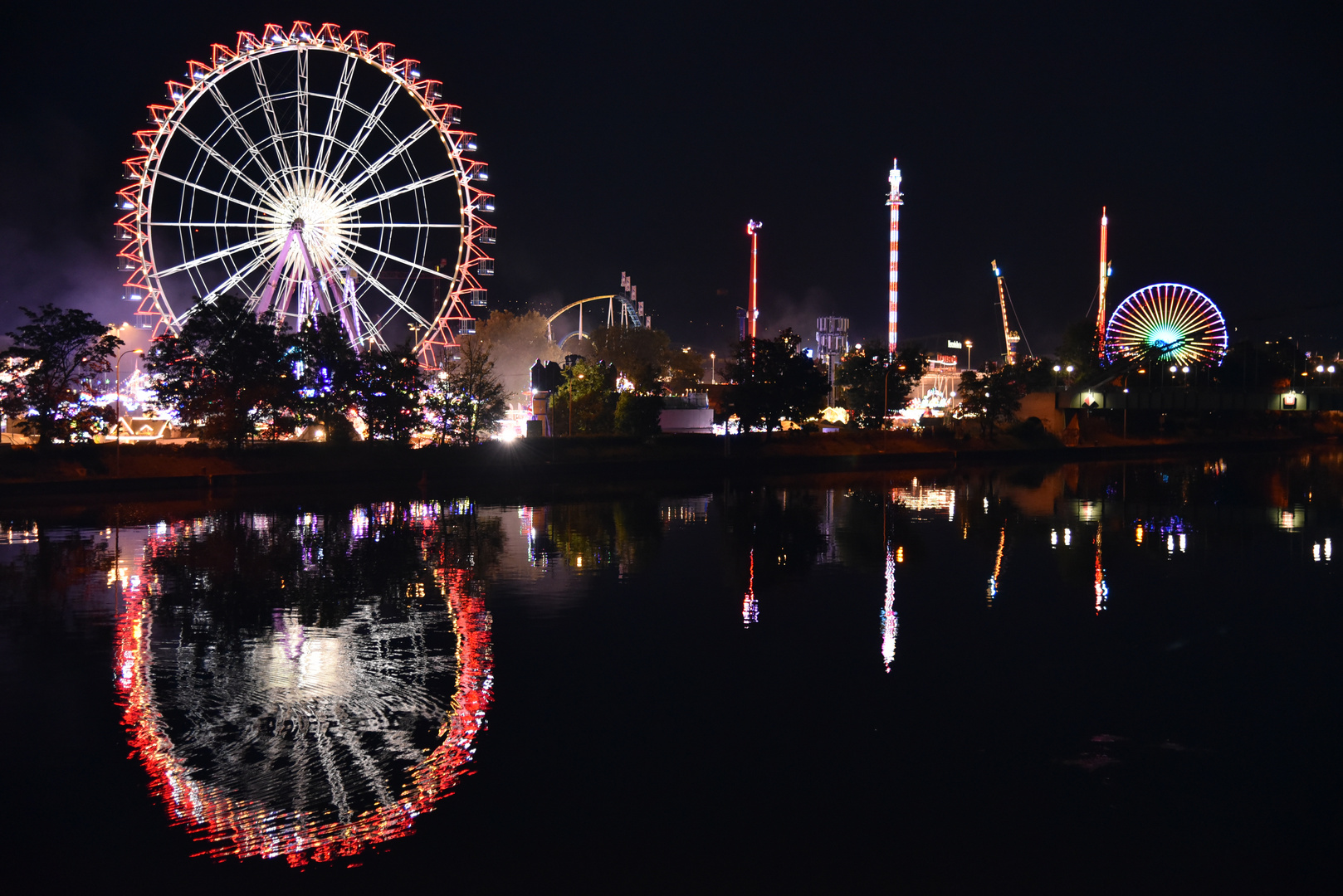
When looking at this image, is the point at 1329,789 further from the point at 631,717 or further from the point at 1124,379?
the point at 1124,379

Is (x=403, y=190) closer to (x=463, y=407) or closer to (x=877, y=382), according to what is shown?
(x=463, y=407)

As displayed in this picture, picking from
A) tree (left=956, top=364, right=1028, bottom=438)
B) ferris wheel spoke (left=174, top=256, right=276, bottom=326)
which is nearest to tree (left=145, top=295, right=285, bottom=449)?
ferris wheel spoke (left=174, top=256, right=276, bottom=326)

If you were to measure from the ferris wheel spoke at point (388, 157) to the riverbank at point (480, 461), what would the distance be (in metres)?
9.63

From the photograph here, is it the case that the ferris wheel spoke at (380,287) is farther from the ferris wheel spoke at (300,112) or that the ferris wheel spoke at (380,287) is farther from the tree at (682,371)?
the tree at (682,371)

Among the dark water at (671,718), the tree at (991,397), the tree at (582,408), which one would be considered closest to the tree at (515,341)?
the tree at (991,397)

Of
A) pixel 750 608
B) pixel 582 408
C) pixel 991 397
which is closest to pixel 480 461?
pixel 582 408

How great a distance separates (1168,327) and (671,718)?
9373 centimetres

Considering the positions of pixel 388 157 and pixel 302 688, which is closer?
pixel 302 688

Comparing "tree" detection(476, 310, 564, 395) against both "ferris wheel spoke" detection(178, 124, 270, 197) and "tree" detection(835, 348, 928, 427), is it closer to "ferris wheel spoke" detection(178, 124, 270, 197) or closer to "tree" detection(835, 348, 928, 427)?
"tree" detection(835, 348, 928, 427)

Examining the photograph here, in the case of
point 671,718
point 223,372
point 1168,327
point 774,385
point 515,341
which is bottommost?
point 671,718

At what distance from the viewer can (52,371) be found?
37781mm

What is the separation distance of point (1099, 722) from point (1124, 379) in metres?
88.2

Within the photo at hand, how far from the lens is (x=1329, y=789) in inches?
306

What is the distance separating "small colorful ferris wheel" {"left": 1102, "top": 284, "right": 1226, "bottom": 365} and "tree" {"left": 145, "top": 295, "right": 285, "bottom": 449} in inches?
2926
